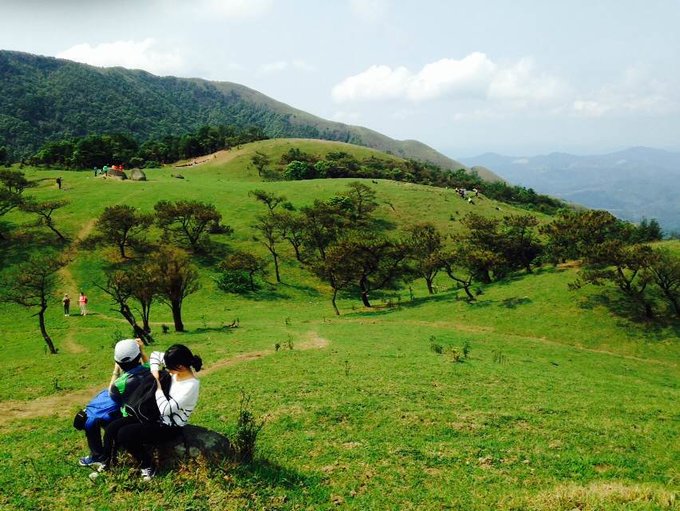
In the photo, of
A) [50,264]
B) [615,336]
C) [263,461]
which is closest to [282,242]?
[50,264]

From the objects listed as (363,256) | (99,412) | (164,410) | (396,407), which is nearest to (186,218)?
(363,256)

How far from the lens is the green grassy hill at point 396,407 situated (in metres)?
9.48

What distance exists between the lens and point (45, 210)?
2566 inches

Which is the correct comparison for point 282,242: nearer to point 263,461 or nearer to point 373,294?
point 373,294

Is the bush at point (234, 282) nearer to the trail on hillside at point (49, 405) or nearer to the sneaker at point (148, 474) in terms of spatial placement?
the trail on hillside at point (49, 405)

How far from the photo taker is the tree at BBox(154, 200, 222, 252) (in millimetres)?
63656

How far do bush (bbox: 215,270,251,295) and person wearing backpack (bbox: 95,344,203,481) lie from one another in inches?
1902

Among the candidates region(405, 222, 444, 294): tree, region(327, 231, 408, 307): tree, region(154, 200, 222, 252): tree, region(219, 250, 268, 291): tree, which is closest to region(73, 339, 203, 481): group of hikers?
region(327, 231, 408, 307): tree

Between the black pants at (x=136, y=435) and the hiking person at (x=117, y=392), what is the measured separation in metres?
0.24

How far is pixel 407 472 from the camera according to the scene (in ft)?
35.9

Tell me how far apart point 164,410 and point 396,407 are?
939 centimetres

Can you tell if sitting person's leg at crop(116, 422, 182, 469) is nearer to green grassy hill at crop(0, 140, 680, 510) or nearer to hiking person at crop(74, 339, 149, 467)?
green grassy hill at crop(0, 140, 680, 510)

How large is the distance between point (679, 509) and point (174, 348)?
11.0 metres

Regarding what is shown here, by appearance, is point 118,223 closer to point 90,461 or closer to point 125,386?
point 90,461
